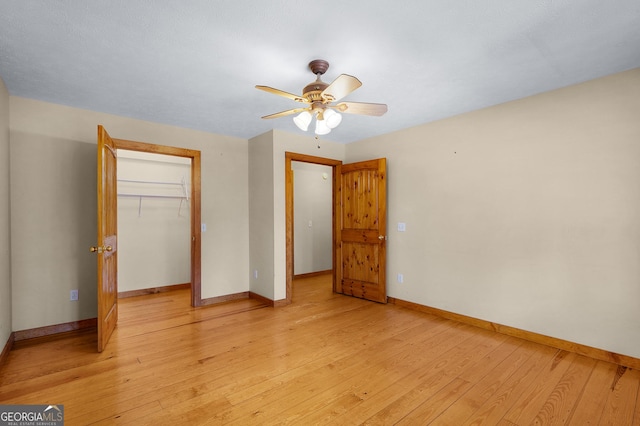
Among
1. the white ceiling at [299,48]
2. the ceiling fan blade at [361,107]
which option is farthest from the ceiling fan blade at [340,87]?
the white ceiling at [299,48]

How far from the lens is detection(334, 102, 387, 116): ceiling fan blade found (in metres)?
2.41

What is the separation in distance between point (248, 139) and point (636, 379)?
4.88 metres

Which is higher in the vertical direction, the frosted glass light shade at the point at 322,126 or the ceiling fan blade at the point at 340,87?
the ceiling fan blade at the point at 340,87

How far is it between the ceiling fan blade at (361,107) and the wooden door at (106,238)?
2.25 meters

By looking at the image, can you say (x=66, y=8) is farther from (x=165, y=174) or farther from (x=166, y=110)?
(x=165, y=174)

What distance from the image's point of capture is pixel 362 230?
4.56m

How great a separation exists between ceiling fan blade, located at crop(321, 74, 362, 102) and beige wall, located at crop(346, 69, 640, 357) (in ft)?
6.77

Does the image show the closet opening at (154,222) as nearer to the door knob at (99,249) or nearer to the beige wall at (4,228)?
the door knob at (99,249)

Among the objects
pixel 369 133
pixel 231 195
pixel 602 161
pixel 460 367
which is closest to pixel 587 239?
pixel 602 161

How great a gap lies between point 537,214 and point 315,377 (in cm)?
259

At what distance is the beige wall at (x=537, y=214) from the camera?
101 inches

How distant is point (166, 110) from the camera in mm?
3412

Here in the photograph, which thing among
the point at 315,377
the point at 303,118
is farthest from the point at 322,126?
the point at 315,377

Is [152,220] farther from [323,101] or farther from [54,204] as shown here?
[323,101]
